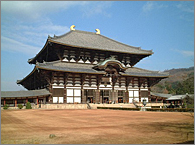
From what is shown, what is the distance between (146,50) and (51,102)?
27739 mm

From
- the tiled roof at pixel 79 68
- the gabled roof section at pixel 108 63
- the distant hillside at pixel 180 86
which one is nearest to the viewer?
the distant hillside at pixel 180 86

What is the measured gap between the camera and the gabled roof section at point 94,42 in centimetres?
4598

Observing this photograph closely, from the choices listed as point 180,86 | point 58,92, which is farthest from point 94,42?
point 180,86

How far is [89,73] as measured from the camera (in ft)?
140

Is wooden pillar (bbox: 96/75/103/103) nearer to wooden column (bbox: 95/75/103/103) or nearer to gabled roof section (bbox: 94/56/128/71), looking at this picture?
wooden column (bbox: 95/75/103/103)

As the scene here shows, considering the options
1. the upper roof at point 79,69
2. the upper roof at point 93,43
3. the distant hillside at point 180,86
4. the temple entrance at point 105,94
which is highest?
the upper roof at point 93,43

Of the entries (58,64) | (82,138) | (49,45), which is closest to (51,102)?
(58,64)

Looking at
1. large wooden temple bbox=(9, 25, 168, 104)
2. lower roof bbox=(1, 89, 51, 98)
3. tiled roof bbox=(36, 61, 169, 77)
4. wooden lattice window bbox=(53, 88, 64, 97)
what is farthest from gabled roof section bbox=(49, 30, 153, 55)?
lower roof bbox=(1, 89, 51, 98)

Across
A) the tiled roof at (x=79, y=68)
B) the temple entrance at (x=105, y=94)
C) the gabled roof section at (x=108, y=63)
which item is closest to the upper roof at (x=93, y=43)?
the gabled roof section at (x=108, y=63)

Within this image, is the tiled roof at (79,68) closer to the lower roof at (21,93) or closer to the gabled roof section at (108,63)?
the gabled roof section at (108,63)

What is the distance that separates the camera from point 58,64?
4316 cm

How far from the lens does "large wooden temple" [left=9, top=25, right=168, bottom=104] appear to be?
135 feet

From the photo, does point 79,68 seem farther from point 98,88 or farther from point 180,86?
point 180,86

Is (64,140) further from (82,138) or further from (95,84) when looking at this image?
(95,84)
